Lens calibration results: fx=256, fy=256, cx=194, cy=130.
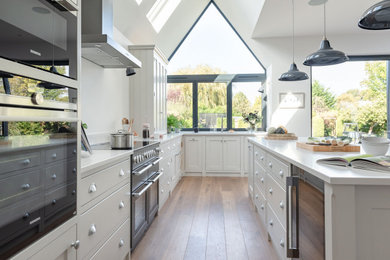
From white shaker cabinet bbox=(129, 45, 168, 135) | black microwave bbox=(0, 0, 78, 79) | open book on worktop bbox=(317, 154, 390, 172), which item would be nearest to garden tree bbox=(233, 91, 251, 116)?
white shaker cabinet bbox=(129, 45, 168, 135)

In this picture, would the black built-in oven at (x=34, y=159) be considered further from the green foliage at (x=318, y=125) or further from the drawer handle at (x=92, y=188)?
the green foliage at (x=318, y=125)

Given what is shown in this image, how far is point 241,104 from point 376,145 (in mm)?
4403

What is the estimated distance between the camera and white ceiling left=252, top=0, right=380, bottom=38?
3729 mm

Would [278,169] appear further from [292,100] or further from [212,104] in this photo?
[212,104]

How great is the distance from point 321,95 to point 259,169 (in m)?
3.30

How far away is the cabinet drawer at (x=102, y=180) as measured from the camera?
1.30 m

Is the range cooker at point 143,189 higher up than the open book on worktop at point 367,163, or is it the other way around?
the open book on worktop at point 367,163

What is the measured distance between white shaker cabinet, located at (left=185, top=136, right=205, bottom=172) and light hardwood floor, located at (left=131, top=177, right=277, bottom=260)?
130cm

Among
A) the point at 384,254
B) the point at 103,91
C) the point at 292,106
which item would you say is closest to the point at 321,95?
the point at 292,106

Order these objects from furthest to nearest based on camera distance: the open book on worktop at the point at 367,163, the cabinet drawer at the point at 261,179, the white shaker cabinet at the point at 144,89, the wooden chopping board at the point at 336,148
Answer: the white shaker cabinet at the point at 144,89
the cabinet drawer at the point at 261,179
the wooden chopping board at the point at 336,148
the open book on worktop at the point at 367,163

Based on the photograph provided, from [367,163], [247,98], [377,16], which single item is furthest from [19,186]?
[247,98]

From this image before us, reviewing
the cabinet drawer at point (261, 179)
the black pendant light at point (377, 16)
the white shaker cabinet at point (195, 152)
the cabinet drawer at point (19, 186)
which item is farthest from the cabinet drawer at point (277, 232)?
the white shaker cabinet at point (195, 152)

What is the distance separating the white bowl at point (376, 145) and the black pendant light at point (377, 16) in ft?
2.12

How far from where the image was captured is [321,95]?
17.3 ft
